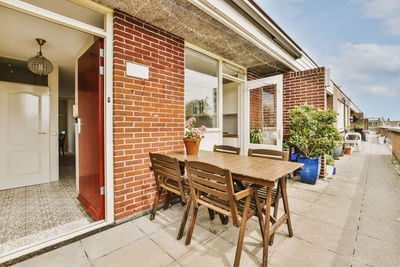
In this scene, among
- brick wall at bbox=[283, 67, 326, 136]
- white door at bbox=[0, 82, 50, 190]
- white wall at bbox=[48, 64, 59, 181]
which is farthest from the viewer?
white wall at bbox=[48, 64, 59, 181]

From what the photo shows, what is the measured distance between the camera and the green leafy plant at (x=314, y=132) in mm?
3322

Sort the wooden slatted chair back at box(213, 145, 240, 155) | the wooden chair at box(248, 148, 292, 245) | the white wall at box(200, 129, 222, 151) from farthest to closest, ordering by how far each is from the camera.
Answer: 1. the white wall at box(200, 129, 222, 151)
2. the wooden slatted chair back at box(213, 145, 240, 155)
3. the wooden chair at box(248, 148, 292, 245)

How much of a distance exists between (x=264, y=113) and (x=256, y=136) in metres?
0.56

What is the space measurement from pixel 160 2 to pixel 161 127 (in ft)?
4.90

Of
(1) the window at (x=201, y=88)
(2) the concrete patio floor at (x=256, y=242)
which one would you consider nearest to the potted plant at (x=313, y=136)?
(2) the concrete patio floor at (x=256, y=242)

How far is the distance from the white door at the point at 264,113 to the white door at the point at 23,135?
4.44 metres

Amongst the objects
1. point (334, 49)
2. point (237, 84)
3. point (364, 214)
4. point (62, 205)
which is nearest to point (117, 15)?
point (62, 205)

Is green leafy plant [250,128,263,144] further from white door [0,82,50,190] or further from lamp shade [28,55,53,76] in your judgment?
white door [0,82,50,190]

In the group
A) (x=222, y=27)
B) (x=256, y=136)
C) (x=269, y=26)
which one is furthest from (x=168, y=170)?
(x=256, y=136)

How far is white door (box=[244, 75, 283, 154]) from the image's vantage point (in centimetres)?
379

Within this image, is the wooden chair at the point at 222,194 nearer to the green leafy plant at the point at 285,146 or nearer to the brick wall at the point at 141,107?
the brick wall at the point at 141,107

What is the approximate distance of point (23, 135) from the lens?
3.56 meters

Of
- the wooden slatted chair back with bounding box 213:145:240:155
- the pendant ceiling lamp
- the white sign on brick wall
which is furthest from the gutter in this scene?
the pendant ceiling lamp

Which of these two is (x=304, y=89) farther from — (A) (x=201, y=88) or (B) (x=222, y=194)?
(B) (x=222, y=194)
